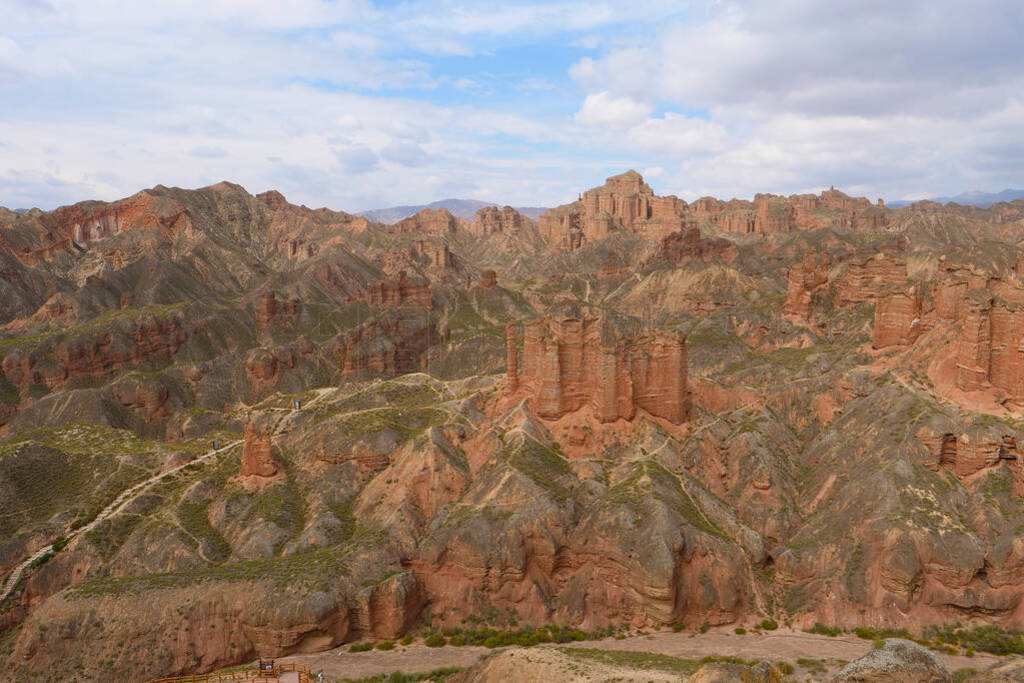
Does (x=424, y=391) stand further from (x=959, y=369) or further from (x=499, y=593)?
(x=959, y=369)

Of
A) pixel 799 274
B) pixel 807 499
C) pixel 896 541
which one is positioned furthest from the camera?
pixel 799 274

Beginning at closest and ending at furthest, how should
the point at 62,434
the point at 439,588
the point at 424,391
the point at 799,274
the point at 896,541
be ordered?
1. the point at 896,541
2. the point at 439,588
3. the point at 62,434
4. the point at 424,391
5. the point at 799,274

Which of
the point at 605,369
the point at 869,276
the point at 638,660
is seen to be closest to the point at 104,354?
the point at 605,369

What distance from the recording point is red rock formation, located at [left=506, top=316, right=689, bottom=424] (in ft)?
245

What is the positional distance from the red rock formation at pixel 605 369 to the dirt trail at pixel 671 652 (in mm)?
25517

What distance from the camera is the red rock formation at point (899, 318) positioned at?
281 feet

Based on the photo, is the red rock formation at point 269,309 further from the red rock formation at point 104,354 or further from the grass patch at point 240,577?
the grass patch at point 240,577

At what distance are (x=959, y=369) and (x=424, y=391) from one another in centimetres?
6953

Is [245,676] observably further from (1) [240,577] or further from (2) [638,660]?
(2) [638,660]

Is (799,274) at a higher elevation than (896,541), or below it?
higher

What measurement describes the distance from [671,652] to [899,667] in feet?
89.7

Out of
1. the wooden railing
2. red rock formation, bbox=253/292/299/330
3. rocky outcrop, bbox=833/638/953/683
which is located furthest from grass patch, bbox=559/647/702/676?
red rock formation, bbox=253/292/299/330

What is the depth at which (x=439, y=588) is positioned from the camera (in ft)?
206

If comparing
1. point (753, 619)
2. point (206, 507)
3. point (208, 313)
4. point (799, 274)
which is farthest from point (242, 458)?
point (208, 313)
